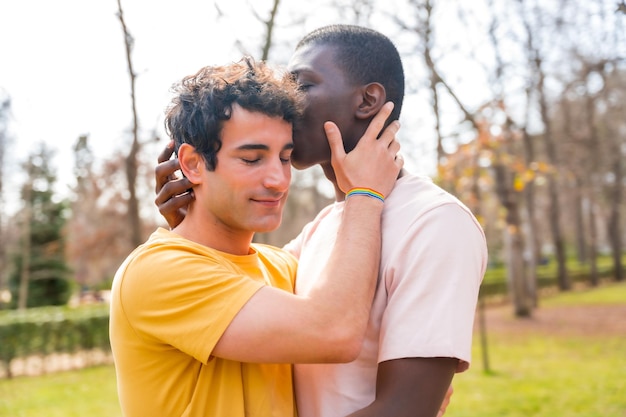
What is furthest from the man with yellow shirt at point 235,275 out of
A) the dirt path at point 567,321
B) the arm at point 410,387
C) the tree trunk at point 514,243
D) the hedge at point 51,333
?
the tree trunk at point 514,243

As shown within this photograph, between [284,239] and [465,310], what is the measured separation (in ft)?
85.3

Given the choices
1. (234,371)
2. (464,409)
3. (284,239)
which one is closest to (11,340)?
(464,409)

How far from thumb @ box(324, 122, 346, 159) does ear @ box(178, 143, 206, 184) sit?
0.44 metres

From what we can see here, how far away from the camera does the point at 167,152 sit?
7.89 ft

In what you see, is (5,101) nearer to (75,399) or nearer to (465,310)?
(465,310)

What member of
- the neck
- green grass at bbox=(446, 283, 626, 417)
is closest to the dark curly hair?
the neck

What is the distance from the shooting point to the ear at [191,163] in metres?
2.11

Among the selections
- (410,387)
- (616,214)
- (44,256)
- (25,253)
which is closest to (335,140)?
(410,387)

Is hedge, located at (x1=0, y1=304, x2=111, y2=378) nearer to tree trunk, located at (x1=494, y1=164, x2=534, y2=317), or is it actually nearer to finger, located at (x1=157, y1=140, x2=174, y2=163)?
tree trunk, located at (x1=494, y1=164, x2=534, y2=317)

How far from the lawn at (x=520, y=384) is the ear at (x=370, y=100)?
6.26 metres

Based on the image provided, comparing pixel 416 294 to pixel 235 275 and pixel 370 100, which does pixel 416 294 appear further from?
pixel 370 100

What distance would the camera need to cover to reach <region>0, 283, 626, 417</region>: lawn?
784cm

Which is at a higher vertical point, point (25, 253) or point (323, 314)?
point (323, 314)

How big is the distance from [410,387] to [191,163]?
1017 millimetres
